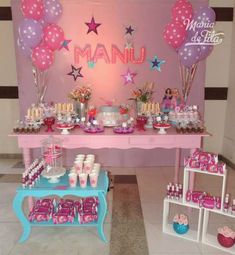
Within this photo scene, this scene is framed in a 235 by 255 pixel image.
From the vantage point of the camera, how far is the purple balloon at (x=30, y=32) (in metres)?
3.18

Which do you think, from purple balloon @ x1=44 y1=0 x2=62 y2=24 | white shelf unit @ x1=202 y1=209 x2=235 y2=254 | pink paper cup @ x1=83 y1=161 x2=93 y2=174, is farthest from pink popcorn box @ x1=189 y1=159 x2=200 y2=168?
purple balloon @ x1=44 y1=0 x2=62 y2=24

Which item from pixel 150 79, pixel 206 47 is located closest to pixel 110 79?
pixel 150 79

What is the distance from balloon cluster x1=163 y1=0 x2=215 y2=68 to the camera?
3.29 metres

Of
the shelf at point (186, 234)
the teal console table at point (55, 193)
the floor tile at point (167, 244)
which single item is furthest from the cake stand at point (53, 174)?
the shelf at point (186, 234)

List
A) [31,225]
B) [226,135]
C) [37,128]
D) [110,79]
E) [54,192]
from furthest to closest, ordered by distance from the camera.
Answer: [226,135] → [110,79] → [37,128] → [31,225] → [54,192]

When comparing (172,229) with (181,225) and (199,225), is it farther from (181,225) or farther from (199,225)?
(199,225)

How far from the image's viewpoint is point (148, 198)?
134 inches

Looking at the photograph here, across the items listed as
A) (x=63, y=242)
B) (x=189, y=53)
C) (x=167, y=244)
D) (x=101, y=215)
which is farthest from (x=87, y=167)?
(x=189, y=53)

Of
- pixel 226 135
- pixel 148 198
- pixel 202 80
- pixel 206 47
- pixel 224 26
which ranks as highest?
pixel 224 26

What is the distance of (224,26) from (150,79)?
1.49 metres

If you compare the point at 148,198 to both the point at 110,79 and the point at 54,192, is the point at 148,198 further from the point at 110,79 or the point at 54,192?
the point at 110,79

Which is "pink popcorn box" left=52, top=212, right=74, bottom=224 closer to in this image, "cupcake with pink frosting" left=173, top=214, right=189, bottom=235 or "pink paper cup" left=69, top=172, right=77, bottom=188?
"pink paper cup" left=69, top=172, right=77, bottom=188

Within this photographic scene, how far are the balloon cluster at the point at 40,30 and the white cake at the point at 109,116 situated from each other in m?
0.95

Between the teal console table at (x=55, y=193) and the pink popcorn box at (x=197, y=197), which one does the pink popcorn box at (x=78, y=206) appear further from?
the pink popcorn box at (x=197, y=197)
